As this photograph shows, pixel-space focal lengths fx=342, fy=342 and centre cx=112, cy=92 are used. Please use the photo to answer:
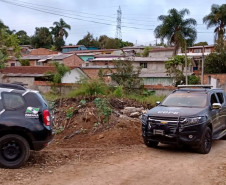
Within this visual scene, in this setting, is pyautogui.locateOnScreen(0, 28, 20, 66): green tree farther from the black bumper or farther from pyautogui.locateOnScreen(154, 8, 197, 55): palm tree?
the black bumper

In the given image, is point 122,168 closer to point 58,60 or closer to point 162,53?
point 58,60

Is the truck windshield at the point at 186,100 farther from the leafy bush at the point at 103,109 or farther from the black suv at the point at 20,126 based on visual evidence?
the black suv at the point at 20,126

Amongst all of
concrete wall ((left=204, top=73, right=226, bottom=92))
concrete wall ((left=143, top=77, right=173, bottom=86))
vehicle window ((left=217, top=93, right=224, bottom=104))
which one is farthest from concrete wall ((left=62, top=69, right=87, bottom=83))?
vehicle window ((left=217, top=93, right=224, bottom=104))

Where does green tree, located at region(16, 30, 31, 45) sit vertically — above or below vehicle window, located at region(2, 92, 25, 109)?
above

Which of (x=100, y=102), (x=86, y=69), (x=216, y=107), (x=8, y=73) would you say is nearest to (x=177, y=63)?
(x=86, y=69)

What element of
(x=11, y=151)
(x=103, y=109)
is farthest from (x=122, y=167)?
(x=103, y=109)

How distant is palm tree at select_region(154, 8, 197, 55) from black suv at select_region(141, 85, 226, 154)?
143 ft

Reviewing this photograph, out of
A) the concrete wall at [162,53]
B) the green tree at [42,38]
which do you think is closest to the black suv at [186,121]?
the concrete wall at [162,53]

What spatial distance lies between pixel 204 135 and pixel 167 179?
3.01m

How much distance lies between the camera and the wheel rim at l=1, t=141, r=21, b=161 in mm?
7279

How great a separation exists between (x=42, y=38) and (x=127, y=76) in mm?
A: 61252

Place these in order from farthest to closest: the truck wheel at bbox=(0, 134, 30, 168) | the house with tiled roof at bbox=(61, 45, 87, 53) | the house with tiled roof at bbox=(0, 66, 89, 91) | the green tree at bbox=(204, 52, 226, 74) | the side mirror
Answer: the house with tiled roof at bbox=(61, 45, 87, 53), the house with tiled roof at bbox=(0, 66, 89, 91), the green tree at bbox=(204, 52, 226, 74), the side mirror, the truck wheel at bbox=(0, 134, 30, 168)

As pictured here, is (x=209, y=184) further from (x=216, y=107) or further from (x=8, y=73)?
(x=8, y=73)

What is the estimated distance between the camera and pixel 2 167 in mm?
7258
